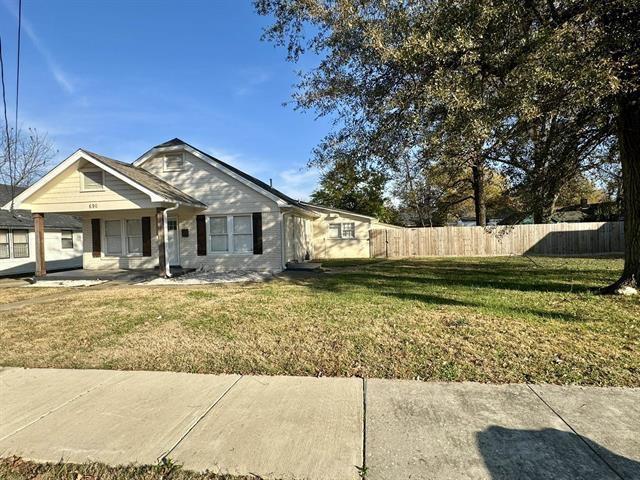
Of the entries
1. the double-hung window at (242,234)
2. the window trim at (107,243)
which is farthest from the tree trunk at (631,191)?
the window trim at (107,243)

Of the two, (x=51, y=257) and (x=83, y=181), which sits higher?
(x=83, y=181)

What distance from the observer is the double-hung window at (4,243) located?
18547 millimetres

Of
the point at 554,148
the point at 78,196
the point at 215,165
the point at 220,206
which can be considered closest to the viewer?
the point at 554,148

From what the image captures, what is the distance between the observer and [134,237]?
16766mm

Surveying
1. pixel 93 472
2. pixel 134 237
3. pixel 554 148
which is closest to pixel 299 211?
pixel 134 237

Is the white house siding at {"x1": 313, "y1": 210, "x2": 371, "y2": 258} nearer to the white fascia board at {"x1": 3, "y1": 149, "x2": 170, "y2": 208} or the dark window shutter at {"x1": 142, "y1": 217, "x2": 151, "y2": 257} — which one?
the dark window shutter at {"x1": 142, "y1": 217, "x2": 151, "y2": 257}

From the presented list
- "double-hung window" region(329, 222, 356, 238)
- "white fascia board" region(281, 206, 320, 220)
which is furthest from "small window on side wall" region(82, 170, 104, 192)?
"double-hung window" region(329, 222, 356, 238)

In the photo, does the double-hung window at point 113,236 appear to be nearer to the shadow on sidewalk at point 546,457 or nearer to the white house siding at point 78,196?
the white house siding at point 78,196

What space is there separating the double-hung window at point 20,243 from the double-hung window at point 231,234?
10.6m

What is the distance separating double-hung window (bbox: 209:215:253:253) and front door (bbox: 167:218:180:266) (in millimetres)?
1467

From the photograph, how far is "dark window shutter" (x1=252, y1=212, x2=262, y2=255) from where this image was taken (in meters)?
15.7

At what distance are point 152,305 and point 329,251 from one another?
17559 millimetres

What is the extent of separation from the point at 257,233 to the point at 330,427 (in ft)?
42.1

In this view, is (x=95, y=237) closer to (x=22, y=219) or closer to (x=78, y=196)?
(x=78, y=196)
